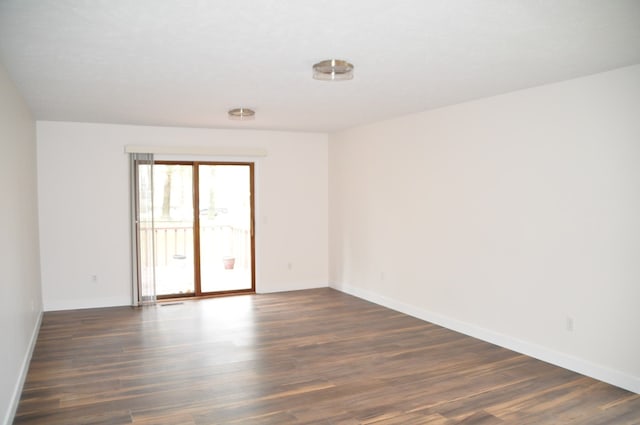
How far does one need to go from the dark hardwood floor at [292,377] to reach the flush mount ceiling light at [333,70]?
2291 mm

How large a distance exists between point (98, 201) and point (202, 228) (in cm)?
142

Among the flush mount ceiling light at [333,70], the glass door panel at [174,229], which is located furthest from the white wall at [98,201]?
the flush mount ceiling light at [333,70]

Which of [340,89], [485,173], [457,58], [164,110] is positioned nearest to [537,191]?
[485,173]

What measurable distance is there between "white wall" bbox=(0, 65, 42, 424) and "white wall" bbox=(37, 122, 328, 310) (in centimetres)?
89

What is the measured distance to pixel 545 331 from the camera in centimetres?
419

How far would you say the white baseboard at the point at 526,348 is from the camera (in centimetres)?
365

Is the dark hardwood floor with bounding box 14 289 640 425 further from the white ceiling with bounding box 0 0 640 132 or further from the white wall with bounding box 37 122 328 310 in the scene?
the white ceiling with bounding box 0 0 640 132

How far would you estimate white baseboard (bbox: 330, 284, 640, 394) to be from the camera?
12.0ft

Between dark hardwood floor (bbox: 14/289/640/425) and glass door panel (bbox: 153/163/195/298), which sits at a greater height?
glass door panel (bbox: 153/163/195/298)

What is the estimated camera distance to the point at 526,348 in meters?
4.36

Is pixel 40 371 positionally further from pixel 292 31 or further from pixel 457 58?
pixel 457 58

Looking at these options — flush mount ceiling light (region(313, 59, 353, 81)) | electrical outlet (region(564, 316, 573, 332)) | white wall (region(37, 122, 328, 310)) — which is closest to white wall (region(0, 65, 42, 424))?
white wall (region(37, 122, 328, 310))

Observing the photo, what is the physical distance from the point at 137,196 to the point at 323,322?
9.79 feet

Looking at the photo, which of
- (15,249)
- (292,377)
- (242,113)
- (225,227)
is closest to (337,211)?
(225,227)
